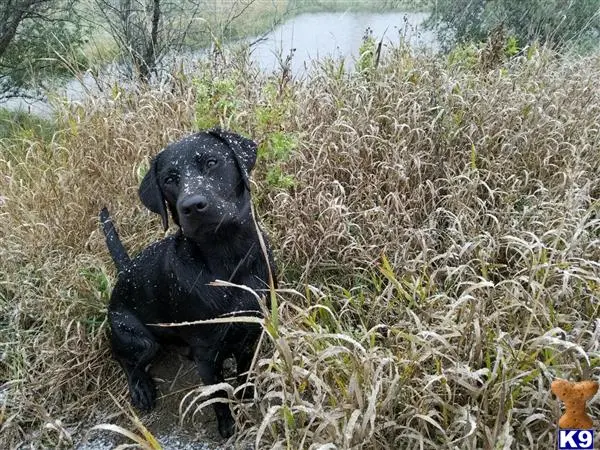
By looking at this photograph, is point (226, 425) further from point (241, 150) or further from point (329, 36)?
point (329, 36)

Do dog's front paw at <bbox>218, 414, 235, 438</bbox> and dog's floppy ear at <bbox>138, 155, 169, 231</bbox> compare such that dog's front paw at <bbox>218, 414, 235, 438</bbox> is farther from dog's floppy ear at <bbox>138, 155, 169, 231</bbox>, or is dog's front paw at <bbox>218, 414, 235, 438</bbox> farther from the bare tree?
the bare tree

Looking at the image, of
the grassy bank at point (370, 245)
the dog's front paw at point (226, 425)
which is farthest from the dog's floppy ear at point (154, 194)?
the dog's front paw at point (226, 425)

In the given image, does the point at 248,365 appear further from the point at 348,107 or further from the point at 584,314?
the point at 348,107

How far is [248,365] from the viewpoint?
215 cm

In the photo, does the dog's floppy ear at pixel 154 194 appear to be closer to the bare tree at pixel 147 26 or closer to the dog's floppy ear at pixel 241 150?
the dog's floppy ear at pixel 241 150

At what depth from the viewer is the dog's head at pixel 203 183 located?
67.1 inches

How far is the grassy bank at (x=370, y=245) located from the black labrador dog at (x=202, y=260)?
7.2 inches

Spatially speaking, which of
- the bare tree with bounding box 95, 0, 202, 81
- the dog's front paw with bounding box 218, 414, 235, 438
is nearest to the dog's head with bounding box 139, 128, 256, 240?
the dog's front paw with bounding box 218, 414, 235, 438

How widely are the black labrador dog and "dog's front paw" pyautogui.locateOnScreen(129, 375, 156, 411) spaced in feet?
0.65

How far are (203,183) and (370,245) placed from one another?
1.07 m

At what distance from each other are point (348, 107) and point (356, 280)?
120 cm

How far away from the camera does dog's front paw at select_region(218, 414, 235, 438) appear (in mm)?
2059

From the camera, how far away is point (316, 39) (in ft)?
15.3

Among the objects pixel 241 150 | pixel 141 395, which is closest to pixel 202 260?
pixel 241 150
